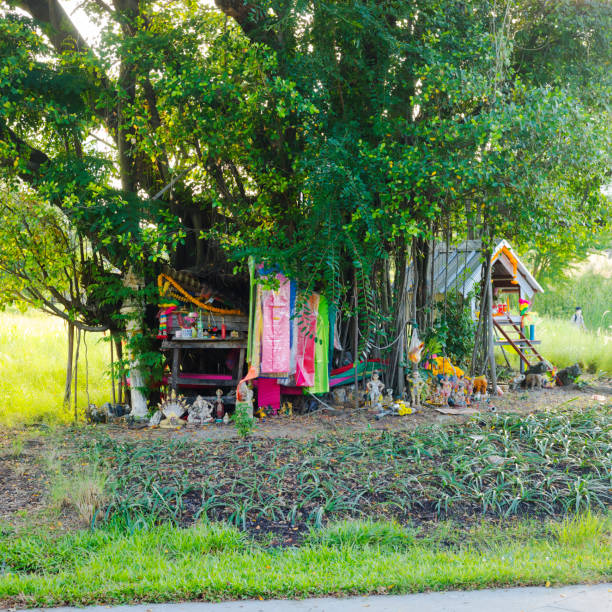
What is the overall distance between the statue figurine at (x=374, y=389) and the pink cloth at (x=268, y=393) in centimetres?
134

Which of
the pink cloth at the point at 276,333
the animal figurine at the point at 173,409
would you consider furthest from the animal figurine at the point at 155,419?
the pink cloth at the point at 276,333

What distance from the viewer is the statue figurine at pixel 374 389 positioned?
31.9 ft

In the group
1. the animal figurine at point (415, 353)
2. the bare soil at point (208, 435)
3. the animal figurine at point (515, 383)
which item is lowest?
the bare soil at point (208, 435)

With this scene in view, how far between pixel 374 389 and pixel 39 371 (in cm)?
813

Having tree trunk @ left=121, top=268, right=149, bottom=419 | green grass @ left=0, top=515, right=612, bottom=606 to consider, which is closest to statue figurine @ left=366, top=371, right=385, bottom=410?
tree trunk @ left=121, top=268, right=149, bottom=419

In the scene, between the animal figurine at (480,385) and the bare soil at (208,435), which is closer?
the bare soil at (208,435)

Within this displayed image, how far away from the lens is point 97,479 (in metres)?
5.62

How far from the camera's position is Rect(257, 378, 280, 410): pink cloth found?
9766 mm

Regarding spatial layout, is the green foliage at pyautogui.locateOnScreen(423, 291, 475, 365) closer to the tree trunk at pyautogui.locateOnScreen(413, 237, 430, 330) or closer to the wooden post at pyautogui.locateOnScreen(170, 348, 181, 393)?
the tree trunk at pyautogui.locateOnScreen(413, 237, 430, 330)

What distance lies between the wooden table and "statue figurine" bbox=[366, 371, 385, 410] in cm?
191

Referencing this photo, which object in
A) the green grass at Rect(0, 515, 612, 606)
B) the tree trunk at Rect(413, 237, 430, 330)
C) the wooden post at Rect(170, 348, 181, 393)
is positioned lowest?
the green grass at Rect(0, 515, 612, 606)

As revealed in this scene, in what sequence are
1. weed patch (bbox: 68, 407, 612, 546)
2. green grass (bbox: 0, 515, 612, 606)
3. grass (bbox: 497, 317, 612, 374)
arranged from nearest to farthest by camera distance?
green grass (bbox: 0, 515, 612, 606)
weed patch (bbox: 68, 407, 612, 546)
grass (bbox: 497, 317, 612, 374)

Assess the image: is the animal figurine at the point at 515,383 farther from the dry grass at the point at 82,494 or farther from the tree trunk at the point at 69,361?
the dry grass at the point at 82,494

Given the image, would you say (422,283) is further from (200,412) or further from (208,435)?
(208,435)
